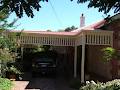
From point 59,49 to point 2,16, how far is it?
26.6 meters

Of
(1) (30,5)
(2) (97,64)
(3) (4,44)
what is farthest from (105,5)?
(2) (97,64)

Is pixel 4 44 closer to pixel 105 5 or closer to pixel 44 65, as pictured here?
pixel 44 65

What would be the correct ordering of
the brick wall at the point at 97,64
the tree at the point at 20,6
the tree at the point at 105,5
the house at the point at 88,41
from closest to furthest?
1. the tree at the point at 20,6
2. the tree at the point at 105,5
3. the house at the point at 88,41
4. the brick wall at the point at 97,64

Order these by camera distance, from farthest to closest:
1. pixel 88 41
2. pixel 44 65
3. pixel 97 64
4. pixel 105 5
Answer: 1. pixel 97 64
2. pixel 44 65
3. pixel 88 41
4. pixel 105 5

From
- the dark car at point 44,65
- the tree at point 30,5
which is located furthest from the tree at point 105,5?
the dark car at point 44,65

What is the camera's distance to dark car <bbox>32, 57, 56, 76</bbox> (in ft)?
82.6

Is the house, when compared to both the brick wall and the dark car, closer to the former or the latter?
the brick wall

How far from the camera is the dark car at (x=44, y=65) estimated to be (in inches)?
992

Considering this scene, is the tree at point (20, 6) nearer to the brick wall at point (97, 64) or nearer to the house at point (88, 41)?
the house at point (88, 41)

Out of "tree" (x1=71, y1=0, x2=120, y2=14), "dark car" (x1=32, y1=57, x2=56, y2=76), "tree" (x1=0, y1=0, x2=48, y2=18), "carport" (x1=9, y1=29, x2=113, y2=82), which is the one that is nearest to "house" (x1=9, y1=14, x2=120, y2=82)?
"carport" (x1=9, y1=29, x2=113, y2=82)

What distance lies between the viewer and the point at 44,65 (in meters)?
25.2

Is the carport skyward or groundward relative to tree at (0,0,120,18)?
groundward

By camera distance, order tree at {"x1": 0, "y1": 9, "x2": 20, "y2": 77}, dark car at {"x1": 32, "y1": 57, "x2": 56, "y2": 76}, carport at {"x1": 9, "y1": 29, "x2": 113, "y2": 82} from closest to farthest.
A: tree at {"x1": 0, "y1": 9, "x2": 20, "y2": 77} < carport at {"x1": 9, "y1": 29, "x2": 113, "y2": 82} < dark car at {"x1": 32, "y1": 57, "x2": 56, "y2": 76}

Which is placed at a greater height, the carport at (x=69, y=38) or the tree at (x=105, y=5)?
the tree at (x=105, y=5)
